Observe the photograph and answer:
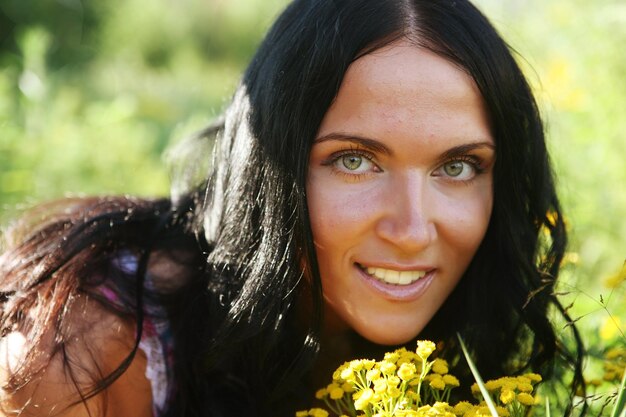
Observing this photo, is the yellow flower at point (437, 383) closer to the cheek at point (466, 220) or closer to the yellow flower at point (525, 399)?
the yellow flower at point (525, 399)

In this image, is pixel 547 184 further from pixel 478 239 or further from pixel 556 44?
pixel 556 44

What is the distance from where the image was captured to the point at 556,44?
4.10m

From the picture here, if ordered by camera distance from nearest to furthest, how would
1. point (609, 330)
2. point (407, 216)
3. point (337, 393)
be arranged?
point (337, 393), point (407, 216), point (609, 330)

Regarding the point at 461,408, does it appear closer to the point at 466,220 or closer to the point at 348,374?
the point at 348,374

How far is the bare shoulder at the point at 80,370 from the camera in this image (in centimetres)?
194

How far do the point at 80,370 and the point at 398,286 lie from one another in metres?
0.77

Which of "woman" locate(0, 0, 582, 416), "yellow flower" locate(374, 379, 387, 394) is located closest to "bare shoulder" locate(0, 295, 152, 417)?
"woman" locate(0, 0, 582, 416)

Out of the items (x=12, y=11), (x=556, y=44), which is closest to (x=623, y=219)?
(x=556, y=44)

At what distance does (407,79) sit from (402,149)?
0.52ft

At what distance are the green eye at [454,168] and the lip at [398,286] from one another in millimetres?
236

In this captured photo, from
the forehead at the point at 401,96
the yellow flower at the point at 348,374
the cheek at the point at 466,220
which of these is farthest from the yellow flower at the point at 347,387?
the forehead at the point at 401,96

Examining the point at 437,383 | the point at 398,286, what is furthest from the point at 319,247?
the point at 437,383

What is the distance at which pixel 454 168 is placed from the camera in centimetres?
207

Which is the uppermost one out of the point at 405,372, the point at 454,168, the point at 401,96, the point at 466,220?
the point at 401,96
